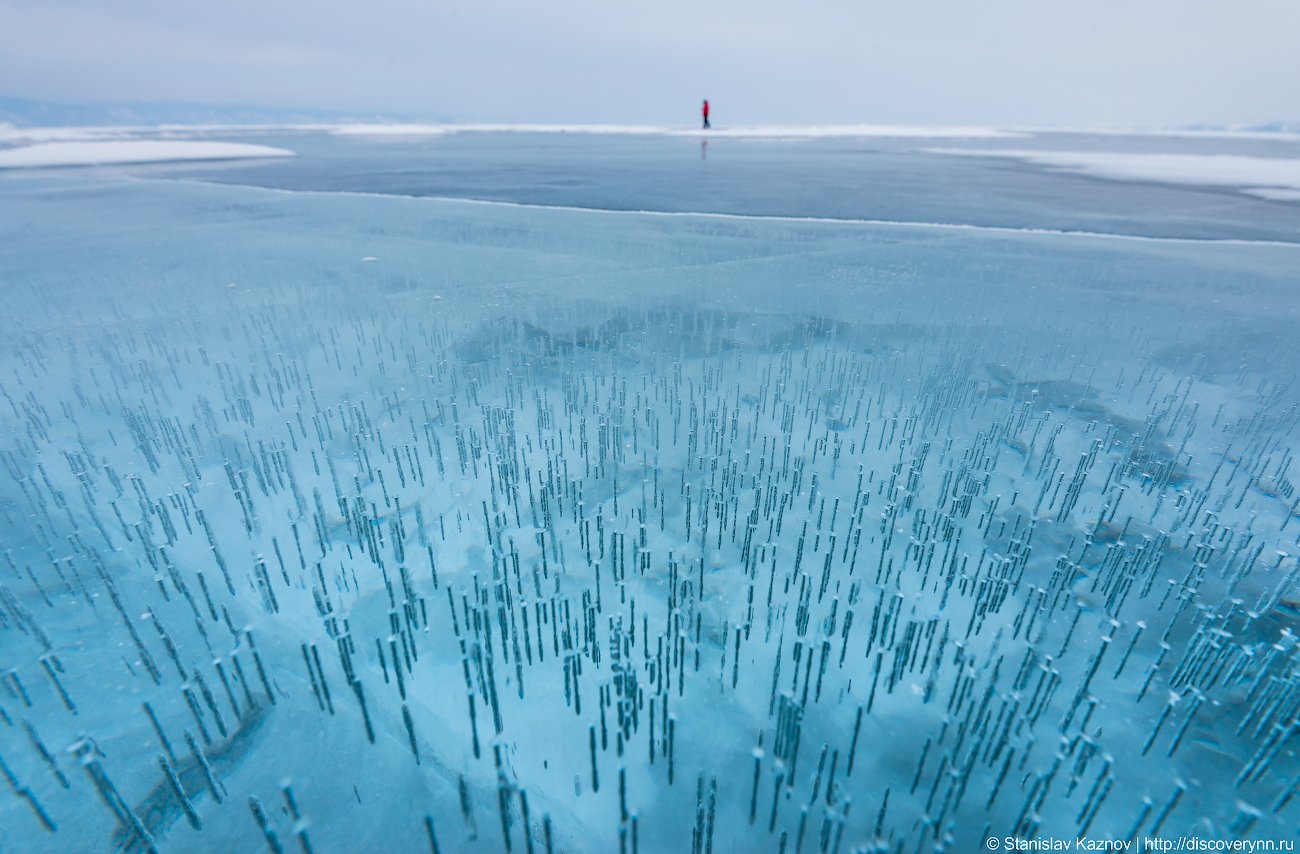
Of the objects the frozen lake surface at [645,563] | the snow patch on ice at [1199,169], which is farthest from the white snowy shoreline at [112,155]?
the snow patch on ice at [1199,169]

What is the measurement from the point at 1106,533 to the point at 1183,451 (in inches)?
96.3

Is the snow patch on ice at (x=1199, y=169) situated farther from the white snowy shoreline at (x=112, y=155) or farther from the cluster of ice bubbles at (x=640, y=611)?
the white snowy shoreline at (x=112, y=155)

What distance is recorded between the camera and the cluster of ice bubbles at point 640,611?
12.2ft

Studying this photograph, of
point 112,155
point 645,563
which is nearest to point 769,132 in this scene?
point 112,155

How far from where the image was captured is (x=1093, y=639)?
191 inches

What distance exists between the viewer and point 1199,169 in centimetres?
3475

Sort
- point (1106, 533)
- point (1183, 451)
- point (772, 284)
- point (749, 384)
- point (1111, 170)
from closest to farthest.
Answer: point (1106, 533) → point (1183, 451) → point (749, 384) → point (772, 284) → point (1111, 170)

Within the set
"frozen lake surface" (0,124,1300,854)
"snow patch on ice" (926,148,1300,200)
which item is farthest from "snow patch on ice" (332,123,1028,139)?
"frozen lake surface" (0,124,1300,854)

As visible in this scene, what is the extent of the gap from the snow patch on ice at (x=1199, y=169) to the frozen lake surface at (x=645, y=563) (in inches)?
843

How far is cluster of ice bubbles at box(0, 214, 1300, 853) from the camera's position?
12.2 feet

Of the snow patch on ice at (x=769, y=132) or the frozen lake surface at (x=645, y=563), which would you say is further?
the snow patch on ice at (x=769, y=132)

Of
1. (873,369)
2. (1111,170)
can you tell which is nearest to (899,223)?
(873,369)

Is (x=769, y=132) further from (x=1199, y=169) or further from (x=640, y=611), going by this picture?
(x=640, y=611)

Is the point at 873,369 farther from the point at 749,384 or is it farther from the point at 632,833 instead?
the point at 632,833
